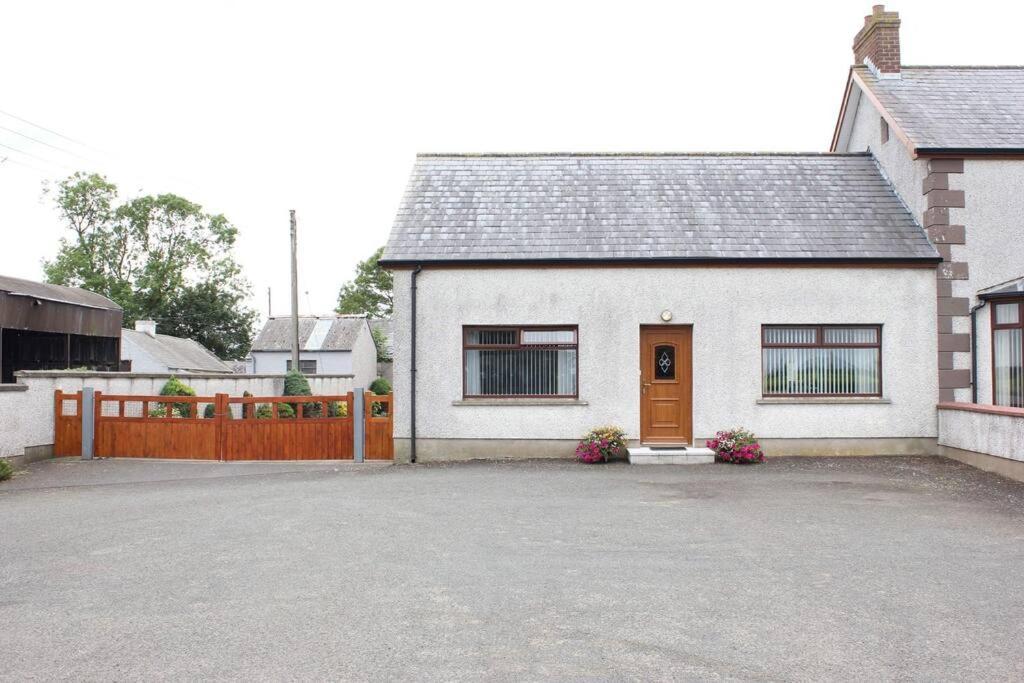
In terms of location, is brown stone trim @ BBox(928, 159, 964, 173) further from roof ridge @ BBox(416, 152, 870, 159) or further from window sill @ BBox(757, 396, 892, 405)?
window sill @ BBox(757, 396, 892, 405)

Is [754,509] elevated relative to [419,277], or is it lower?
lower

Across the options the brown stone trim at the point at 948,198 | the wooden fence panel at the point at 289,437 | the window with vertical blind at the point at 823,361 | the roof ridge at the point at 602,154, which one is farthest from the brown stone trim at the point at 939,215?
the wooden fence panel at the point at 289,437

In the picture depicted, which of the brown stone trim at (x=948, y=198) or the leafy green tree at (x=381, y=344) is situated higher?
the brown stone trim at (x=948, y=198)

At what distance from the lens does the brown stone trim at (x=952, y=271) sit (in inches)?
550

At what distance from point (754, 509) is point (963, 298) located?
7837mm

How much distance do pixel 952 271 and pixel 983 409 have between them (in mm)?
3114

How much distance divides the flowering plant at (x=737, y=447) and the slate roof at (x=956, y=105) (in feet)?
21.0

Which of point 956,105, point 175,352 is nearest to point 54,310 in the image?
point 175,352

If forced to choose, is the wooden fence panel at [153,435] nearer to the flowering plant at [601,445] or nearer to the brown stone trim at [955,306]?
the flowering plant at [601,445]

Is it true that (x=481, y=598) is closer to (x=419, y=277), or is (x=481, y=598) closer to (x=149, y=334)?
(x=419, y=277)

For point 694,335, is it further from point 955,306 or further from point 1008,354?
point 1008,354

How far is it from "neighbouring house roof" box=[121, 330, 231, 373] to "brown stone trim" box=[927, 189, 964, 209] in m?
33.8

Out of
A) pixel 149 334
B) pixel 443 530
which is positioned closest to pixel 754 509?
pixel 443 530

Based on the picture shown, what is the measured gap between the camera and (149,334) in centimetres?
4319
